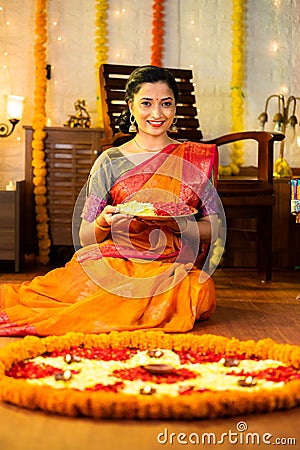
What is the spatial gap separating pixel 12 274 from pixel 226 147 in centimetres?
Answer: 199

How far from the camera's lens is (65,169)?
604cm

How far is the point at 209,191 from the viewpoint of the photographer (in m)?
3.98

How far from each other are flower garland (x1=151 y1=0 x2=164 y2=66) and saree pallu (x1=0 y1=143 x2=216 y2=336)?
2.39 metres

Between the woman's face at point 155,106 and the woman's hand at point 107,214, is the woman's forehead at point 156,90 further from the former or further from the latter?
the woman's hand at point 107,214

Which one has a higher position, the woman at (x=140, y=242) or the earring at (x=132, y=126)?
the earring at (x=132, y=126)

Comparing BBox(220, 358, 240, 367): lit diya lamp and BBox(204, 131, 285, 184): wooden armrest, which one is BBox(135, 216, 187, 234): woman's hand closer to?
BBox(220, 358, 240, 367): lit diya lamp

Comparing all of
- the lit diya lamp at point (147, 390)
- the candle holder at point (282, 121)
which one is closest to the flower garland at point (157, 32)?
the candle holder at point (282, 121)

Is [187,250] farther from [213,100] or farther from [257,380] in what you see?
[213,100]

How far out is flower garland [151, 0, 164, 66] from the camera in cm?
628

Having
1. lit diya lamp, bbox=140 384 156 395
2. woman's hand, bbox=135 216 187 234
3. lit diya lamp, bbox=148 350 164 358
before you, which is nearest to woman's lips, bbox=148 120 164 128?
woman's hand, bbox=135 216 187 234

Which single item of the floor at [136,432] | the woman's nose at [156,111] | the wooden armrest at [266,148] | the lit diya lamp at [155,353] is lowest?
the floor at [136,432]

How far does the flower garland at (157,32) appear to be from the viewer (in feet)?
20.6

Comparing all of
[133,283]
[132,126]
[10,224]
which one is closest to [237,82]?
[10,224]

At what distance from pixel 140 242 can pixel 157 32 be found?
2.87 meters
